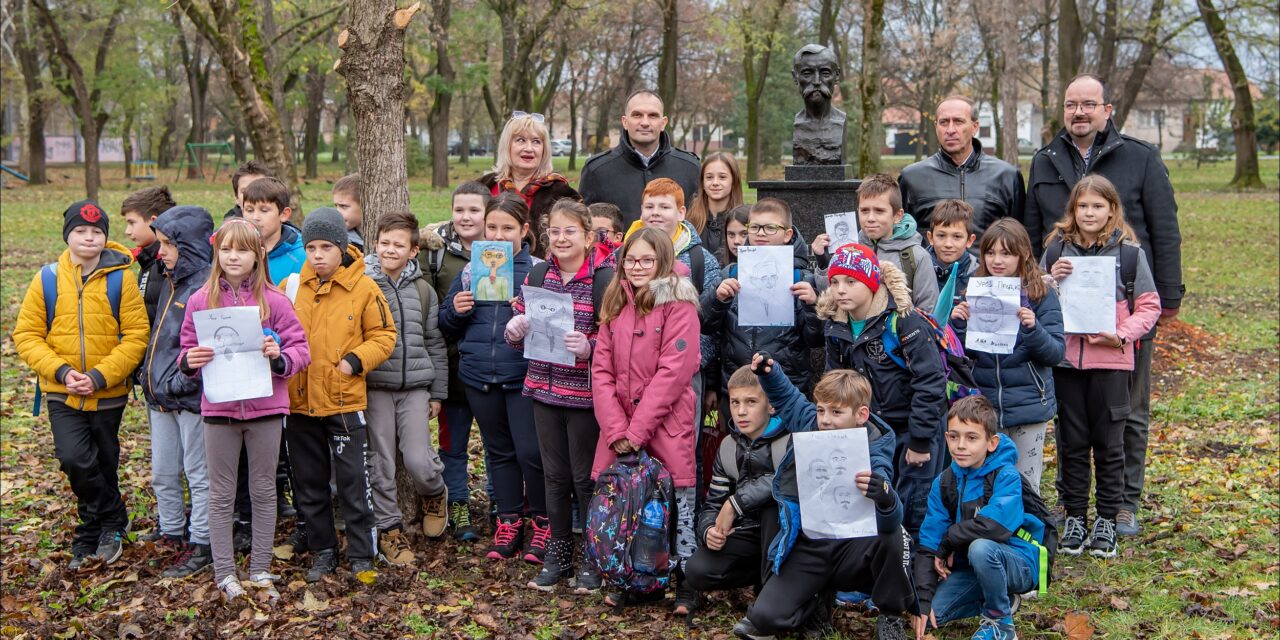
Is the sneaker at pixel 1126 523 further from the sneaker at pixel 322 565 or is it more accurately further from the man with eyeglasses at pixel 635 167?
the sneaker at pixel 322 565

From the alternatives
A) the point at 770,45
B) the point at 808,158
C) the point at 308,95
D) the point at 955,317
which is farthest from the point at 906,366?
the point at 308,95

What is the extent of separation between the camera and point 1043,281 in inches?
222

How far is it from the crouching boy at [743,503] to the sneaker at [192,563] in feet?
8.61

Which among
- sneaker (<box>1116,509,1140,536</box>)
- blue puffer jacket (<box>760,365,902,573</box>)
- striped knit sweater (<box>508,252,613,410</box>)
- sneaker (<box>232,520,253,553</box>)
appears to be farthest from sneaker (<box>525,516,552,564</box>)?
sneaker (<box>1116,509,1140,536</box>)

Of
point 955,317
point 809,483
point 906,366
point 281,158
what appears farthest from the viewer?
point 281,158

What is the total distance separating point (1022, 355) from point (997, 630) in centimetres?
147

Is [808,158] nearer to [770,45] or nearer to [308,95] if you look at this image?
[770,45]

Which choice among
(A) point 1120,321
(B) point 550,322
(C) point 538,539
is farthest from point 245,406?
(A) point 1120,321

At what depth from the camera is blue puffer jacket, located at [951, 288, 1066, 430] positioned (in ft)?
18.2

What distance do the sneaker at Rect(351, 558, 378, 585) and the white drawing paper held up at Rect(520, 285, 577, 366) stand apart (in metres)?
1.44

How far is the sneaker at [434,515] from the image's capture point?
Answer: 245 inches

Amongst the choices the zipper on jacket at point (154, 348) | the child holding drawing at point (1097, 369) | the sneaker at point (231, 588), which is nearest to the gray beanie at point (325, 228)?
the zipper on jacket at point (154, 348)

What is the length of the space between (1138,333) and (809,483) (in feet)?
7.88

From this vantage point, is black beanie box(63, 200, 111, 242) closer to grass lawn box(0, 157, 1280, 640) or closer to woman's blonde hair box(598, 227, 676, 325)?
grass lawn box(0, 157, 1280, 640)
